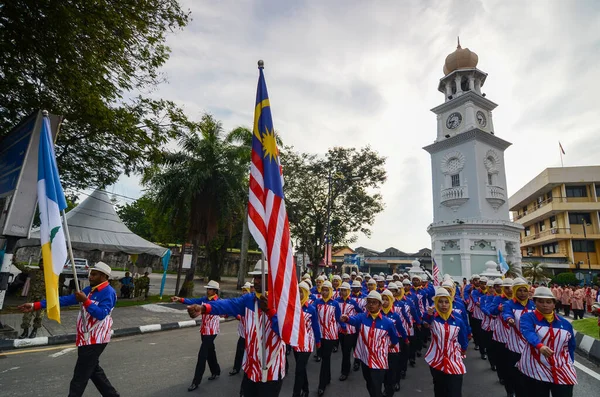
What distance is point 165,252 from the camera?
17.5m

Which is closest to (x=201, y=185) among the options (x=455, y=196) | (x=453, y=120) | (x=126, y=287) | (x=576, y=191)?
(x=126, y=287)

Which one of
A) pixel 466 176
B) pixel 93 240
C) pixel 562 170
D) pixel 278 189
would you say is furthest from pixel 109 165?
pixel 562 170

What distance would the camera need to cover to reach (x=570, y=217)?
37062 mm

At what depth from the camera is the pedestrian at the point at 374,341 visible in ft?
15.0

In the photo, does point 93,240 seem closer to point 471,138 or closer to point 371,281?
point 371,281

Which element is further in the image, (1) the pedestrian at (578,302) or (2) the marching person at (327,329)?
(1) the pedestrian at (578,302)

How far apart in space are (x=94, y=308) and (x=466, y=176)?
31.0 meters

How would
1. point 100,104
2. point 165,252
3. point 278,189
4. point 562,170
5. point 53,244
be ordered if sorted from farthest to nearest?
point 562,170 → point 165,252 → point 100,104 → point 53,244 → point 278,189

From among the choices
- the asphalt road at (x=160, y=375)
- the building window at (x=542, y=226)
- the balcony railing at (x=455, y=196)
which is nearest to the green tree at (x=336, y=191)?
the balcony railing at (x=455, y=196)

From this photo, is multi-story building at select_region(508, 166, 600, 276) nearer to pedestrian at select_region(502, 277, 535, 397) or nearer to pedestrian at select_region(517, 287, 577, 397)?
pedestrian at select_region(502, 277, 535, 397)

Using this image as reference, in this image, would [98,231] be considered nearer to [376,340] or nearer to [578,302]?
[376,340]

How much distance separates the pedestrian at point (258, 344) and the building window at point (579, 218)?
45498 millimetres

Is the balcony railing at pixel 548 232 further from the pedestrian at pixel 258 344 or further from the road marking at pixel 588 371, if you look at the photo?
the pedestrian at pixel 258 344

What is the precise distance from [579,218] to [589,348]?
1457 inches
